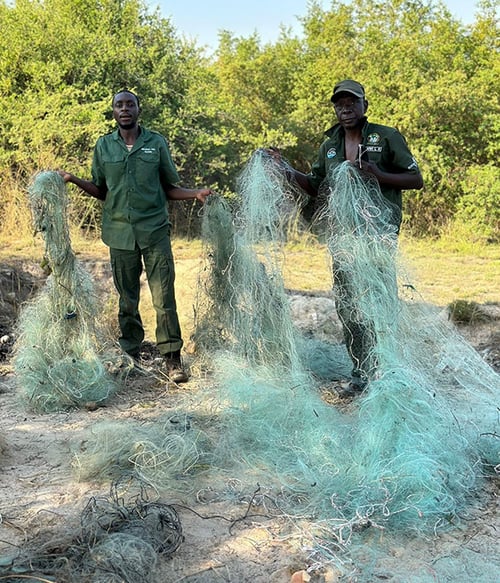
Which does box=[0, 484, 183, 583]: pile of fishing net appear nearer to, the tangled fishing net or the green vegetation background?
the tangled fishing net

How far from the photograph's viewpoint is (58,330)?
481 centimetres

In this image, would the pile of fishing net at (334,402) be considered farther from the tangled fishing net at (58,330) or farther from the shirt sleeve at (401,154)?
the tangled fishing net at (58,330)

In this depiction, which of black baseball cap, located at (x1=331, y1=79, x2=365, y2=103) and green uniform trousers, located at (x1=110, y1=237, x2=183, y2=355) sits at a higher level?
black baseball cap, located at (x1=331, y1=79, x2=365, y2=103)

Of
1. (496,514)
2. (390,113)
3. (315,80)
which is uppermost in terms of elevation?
(315,80)

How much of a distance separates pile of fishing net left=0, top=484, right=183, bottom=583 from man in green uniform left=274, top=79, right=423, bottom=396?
180cm

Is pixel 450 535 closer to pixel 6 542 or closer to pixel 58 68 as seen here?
pixel 6 542

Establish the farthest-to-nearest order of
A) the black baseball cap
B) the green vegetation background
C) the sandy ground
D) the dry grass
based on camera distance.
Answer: the green vegetation background → the dry grass → the black baseball cap → the sandy ground

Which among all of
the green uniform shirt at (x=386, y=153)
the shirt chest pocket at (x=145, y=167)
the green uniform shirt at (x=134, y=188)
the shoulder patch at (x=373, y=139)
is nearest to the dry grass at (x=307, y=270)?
the green uniform shirt at (x=134, y=188)

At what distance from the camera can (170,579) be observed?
249 cm

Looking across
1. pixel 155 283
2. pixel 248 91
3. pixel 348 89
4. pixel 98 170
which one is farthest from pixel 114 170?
pixel 248 91

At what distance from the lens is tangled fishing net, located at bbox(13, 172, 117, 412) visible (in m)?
4.65

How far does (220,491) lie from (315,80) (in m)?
14.3

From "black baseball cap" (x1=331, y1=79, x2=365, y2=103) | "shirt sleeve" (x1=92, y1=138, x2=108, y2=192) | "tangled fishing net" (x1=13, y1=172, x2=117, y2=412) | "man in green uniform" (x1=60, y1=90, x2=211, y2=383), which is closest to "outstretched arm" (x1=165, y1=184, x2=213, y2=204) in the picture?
"man in green uniform" (x1=60, y1=90, x2=211, y2=383)

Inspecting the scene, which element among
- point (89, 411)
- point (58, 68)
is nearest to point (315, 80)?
point (58, 68)
